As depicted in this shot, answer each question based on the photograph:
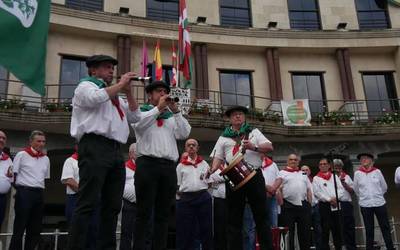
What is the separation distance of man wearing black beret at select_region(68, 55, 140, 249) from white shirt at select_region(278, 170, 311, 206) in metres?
5.20

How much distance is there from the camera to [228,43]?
19188mm

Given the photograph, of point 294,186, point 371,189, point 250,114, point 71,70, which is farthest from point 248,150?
point 71,70

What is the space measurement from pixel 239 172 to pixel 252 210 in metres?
0.58

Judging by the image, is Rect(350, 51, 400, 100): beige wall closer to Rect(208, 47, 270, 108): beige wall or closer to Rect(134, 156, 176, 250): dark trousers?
Rect(208, 47, 270, 108): beige wall

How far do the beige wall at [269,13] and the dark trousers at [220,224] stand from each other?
13184 millimetres

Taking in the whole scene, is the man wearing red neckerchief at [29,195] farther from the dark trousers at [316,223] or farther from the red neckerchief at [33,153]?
the dark trousers at [316,223]

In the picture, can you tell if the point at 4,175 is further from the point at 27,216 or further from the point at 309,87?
the point at 309,87

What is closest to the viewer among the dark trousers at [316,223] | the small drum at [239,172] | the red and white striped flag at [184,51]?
the small drum at [239,172]

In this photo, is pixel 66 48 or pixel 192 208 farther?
pixel 66 48

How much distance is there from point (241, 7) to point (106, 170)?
17.6 metres

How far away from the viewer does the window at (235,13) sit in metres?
20.6

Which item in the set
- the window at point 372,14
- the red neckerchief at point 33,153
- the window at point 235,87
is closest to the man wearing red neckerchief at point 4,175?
the red neckerchief at point 33,153

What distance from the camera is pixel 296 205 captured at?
30.8 feet

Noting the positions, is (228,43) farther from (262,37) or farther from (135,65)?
(135,65)
